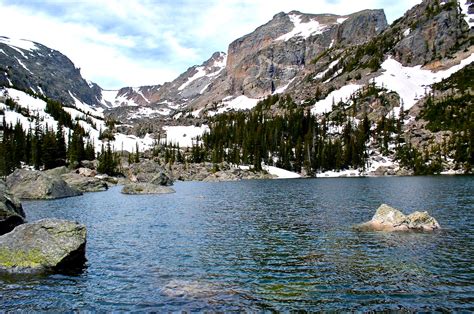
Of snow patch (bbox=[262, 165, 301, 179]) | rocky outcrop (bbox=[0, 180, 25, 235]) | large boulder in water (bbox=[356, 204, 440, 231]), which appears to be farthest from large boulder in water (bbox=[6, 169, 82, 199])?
snow patch (bbox=[262, 165, 301, 179])

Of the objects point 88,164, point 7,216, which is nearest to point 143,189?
point 7,216

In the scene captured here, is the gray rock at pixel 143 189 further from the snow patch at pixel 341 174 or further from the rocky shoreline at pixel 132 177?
the snow patch at pixel 341 174

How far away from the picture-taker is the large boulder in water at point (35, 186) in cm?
6875

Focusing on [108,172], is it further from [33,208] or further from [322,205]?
[322,205]

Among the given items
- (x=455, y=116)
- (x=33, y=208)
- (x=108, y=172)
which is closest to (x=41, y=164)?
(x=108, y=172)

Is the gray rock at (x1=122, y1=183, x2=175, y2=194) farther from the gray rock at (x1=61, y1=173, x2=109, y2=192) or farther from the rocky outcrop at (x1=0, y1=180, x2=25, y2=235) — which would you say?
the rocky outcrop at (x1=0, y1=180, x2=25, y2=235)

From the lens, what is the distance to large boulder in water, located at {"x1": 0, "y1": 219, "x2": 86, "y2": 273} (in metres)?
22.7

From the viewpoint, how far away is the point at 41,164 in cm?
13938

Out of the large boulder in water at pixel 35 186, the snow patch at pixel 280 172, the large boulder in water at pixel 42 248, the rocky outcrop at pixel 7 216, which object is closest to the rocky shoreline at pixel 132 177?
the large boulder in water at pixel 35 186

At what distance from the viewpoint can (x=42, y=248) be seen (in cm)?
2316

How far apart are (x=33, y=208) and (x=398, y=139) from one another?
178 meters

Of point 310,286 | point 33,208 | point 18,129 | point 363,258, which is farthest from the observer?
point 18,129

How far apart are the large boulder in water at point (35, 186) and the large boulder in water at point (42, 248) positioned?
162 ft

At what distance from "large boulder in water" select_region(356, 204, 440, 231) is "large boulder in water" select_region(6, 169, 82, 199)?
2213 inches
